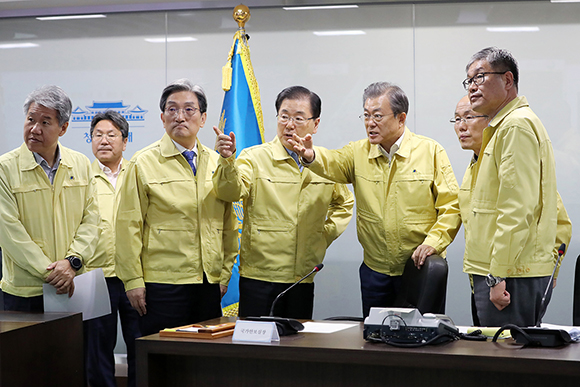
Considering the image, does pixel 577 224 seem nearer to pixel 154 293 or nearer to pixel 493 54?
pixel 493 54

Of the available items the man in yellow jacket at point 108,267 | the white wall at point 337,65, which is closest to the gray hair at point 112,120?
the man in yellow jacket at point 108,267

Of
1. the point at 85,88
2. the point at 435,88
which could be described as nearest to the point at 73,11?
the point at 85,88

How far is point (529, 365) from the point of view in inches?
61.1

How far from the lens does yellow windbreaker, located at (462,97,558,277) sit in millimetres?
2160

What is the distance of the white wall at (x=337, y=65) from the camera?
4262 millimetres

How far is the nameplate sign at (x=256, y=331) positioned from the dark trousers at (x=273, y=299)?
104 cm

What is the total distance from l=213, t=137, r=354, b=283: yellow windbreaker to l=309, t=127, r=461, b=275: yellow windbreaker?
17 cm

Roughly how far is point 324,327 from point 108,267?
195 cm

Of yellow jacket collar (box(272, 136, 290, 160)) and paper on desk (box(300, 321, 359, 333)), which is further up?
yellow jacket collar (box(272, 136, 290, 160))

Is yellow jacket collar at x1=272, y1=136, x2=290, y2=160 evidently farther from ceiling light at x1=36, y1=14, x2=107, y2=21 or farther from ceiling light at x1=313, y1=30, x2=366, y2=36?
ceiling light at x1=36, y1=14, x2=107, y2=21

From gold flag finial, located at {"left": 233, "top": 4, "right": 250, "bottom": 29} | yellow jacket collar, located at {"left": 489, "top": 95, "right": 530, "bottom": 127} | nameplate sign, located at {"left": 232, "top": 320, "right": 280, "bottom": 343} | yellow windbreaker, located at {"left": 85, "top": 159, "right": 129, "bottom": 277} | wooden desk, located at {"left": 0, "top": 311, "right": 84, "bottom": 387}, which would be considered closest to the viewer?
nameplate sign, located at {"left": 232, "top": 320, "right": 280, "bottom": 343}

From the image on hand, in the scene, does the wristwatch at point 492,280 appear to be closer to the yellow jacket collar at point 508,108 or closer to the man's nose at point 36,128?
the yellow jacket collar at point 508,108

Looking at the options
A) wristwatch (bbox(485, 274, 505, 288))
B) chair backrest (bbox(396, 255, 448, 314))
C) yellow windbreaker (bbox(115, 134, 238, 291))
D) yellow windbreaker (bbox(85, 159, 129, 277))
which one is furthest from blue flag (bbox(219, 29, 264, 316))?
wristwatch (bbox(485, 274, 505, 288))

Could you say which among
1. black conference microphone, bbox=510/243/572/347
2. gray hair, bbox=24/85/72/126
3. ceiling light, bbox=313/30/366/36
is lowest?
black conference microphone, bbox=510/243/572/347
